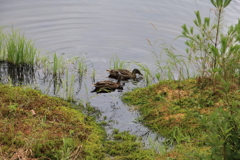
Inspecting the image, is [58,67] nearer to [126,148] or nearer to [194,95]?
[194,95]

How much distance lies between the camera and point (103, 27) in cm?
1186

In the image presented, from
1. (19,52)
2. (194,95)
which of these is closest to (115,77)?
(194,95)

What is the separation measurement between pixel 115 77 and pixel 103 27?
3.37m

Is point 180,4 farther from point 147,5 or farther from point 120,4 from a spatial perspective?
point 120,4

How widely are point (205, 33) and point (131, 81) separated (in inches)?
89.3

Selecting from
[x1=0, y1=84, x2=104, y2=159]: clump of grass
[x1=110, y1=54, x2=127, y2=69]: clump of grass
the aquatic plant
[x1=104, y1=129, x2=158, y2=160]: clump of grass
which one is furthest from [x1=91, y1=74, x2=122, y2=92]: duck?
[x1=104, y1=129, x2=158, y2=160]: clump of grass

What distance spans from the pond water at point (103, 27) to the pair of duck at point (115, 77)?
19 centimetres

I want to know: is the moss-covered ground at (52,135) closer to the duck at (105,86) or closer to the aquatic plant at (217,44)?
the duck at (105,86)

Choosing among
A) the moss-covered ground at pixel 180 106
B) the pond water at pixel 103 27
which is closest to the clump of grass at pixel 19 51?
the pond water at pixel 103 27

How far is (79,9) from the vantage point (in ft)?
43.2

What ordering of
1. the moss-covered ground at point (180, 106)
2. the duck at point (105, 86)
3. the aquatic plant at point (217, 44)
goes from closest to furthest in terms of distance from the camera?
1. the moss-covered ground at point (180, 106)
2. the aquatic plant at point (217, 44)
3. the duck at point (105, 86)

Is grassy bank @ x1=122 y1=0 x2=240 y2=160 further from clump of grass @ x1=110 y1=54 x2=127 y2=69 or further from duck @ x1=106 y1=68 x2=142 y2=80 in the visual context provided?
clump of grass @ x1=110 y1=54 x2=127 y2=69

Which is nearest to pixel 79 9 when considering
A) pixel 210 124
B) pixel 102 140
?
pixel 102 140

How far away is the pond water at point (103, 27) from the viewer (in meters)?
8.97
